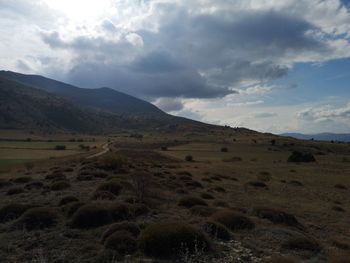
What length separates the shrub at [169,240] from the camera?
42.4 ft

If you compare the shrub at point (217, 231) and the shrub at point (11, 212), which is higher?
the shrub at point (217, 231)

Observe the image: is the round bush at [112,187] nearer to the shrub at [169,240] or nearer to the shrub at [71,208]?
the shrub at [71,208]

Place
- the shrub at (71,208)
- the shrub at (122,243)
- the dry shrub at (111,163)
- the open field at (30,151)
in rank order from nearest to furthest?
the shrub at (122,243) < the shrub at (71,208) < the dry shrub at (111,163) < the open field at (30,151)

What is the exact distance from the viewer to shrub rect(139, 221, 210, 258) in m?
12.9

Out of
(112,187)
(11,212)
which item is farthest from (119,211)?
(112,187)

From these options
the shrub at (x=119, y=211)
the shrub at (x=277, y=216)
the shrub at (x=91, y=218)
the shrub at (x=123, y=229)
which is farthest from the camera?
the shrub at (x=277, y=216)

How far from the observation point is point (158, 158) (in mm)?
82312

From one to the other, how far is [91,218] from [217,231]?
18.3 feet

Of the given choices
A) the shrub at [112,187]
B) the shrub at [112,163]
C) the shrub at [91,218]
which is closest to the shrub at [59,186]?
the shrub at [112,187]

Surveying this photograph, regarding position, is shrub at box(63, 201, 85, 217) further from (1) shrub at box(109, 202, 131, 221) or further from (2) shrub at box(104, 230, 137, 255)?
(2) shrub at box(104, 230, 137, 255)

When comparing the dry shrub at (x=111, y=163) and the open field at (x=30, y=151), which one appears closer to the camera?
the dry shrub at (x=111, y=163)

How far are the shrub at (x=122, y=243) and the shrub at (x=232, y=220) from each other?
5376mm

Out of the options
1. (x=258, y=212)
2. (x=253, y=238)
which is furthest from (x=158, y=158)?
(x=253, y=238)

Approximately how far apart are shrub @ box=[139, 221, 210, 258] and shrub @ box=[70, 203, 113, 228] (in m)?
4.33
